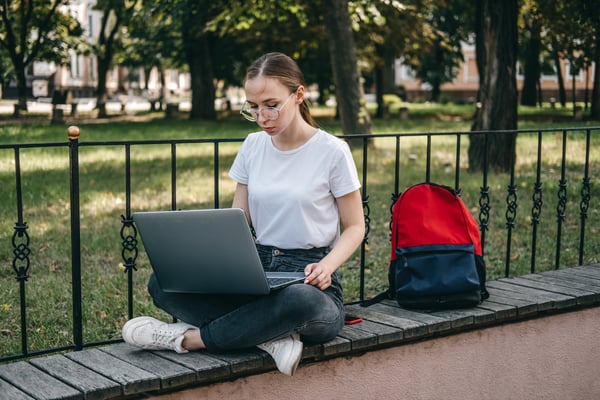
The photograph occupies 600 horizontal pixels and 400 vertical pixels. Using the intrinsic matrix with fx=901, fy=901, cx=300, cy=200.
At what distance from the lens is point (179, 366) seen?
323 centimetres

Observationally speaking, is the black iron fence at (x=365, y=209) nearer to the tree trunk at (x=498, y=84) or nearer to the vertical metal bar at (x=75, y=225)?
the vertical metal bar at (x=75, y=225)

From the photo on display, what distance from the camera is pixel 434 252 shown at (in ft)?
12.9

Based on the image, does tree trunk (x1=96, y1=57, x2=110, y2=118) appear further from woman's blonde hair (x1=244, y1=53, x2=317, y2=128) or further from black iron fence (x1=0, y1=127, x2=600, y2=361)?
woman's blonde hair (x1=244, y1=53, x2=317, y2=128)

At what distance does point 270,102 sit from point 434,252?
105 cm

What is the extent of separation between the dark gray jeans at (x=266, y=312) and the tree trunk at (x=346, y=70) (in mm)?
12833

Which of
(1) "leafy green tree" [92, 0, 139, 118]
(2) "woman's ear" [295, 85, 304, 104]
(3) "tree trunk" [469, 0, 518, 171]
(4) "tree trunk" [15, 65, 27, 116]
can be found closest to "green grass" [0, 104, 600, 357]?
(3) "tree trunk" [469, 0, 518, 171]

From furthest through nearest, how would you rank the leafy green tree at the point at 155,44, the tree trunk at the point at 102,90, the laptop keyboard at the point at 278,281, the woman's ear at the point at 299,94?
the tree trunk at the point at 102,90
the leafy green tree at the point at 155,44
the woman's ear at the point at 299,94
the laptop keyboard at the point at 278,281

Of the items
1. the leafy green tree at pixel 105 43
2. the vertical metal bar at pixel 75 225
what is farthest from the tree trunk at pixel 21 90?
the vertical metal bar at pixel 75 225

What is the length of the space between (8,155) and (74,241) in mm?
11502

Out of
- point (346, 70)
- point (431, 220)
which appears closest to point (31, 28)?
point (346, 70)

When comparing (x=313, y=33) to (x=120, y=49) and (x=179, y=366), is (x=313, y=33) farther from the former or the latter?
(x=179, y=366)

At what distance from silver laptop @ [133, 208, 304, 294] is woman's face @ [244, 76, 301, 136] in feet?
1.52

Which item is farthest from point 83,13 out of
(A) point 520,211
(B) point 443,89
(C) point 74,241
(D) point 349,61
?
(C) point 74,241

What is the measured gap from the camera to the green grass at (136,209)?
5.89 metres
